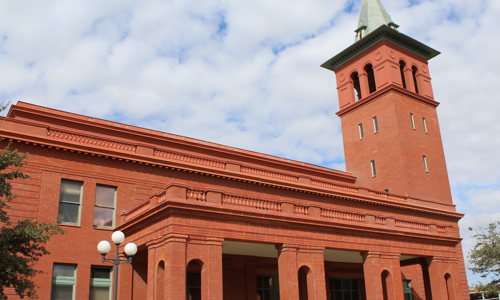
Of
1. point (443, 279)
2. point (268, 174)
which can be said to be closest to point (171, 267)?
point (268, 174)

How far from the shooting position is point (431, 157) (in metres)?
42.3

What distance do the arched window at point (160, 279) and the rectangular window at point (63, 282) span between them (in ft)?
18.7

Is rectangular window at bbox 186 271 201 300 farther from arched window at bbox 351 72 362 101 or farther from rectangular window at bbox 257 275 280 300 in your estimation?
arched window at bbox 351 72 362 101

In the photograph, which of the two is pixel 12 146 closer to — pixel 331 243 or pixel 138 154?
pixel 138 154

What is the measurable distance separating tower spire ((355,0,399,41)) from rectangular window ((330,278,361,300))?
26.7 m

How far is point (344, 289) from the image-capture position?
101 feet

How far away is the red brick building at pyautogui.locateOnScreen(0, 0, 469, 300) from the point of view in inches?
727

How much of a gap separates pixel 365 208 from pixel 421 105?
50.2 ft

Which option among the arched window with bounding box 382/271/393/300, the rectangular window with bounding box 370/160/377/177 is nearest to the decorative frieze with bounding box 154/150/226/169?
the arched window with bounding box 382/271/393/300

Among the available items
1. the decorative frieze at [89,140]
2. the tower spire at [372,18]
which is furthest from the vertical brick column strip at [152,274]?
the tower spire at [372,18]

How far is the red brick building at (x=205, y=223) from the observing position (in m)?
18.5

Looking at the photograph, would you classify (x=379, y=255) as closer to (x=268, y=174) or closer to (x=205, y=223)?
(x=205, y=223)

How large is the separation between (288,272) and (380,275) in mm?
5584

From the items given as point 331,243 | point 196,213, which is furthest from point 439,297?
point 196,213
